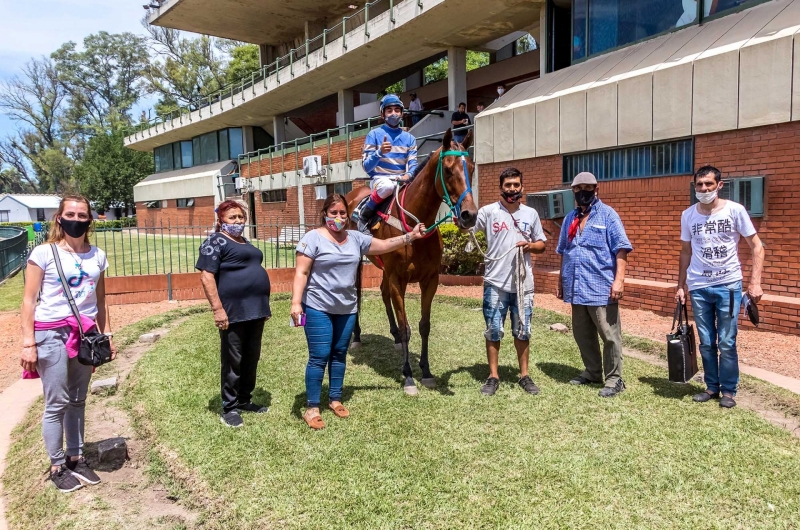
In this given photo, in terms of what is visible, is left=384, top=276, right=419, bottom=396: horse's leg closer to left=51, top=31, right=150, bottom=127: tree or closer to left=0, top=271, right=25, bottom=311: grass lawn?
left=0, top=271, right=25, bottom=311: grass lawn

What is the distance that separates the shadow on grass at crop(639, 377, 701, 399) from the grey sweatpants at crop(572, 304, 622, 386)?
45 cm

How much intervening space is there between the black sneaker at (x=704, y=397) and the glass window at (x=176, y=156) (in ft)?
129

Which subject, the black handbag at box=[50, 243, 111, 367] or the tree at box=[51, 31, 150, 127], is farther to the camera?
the tree at box=[51, 31, 150, 127]

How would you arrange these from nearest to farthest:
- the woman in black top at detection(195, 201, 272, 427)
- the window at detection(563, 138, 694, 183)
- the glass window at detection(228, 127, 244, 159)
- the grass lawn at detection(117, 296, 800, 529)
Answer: the grass lawn at detection(117, 296, 800, 529) → the woman in black top at detection(195, 201, 272, 427) → the window at detection(563, 138, 694, 183) → the glass window at detection(228, 127, 244, 159)

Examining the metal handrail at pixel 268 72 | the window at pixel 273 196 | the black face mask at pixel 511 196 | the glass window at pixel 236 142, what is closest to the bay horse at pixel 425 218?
the black face mask at pixel 511 196

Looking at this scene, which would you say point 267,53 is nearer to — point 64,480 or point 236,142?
point 236,142

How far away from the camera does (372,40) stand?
62.1 ft

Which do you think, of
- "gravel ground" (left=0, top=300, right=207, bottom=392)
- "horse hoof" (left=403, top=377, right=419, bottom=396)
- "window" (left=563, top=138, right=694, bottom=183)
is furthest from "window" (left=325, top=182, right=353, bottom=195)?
"horse hoof" (left=403, top=377, right=419, bottom=396)

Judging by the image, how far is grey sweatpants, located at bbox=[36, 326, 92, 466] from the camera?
3.49 m

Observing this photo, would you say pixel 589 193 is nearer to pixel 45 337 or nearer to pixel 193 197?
pixel 45 337

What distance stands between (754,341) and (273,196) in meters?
23.5

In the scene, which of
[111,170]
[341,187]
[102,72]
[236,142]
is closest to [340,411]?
[341,187]

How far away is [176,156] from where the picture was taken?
129 feet

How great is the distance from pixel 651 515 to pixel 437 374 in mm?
3079
